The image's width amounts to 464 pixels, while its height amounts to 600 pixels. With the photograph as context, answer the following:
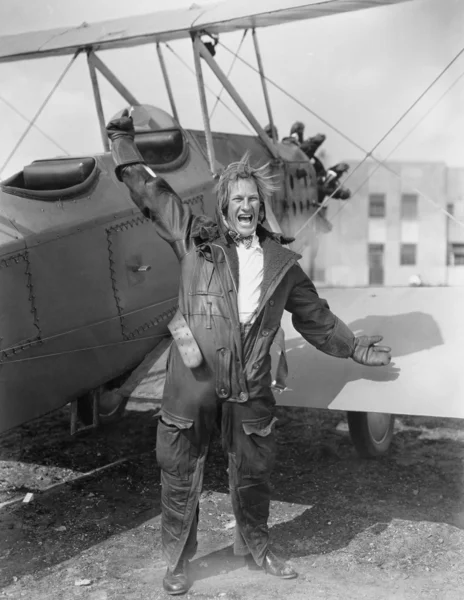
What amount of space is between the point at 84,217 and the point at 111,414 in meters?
2.98

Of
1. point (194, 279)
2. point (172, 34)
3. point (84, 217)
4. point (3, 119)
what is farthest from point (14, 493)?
point (3, 119)

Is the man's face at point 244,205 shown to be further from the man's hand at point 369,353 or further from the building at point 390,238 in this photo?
the building at point 390,238

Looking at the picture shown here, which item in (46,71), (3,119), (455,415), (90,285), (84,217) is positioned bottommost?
(455,415)

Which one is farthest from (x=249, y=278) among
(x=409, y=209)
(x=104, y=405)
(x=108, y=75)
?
(x=409, y=209)

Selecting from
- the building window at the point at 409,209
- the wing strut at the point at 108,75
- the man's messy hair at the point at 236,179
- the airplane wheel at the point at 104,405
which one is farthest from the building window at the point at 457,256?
the man's messy hair at the point at 236,179

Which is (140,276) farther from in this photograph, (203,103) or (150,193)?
(203,103)

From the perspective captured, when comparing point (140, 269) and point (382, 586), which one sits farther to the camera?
point (140, 269)

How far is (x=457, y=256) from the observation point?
17.7m

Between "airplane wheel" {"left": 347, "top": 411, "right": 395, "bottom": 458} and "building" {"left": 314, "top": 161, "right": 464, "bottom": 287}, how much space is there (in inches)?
454

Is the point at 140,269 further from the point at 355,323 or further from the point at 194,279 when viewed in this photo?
the point at 355,323

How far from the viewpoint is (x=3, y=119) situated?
8438 millimetres

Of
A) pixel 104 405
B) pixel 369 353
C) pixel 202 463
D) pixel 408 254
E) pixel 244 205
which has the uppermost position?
pixel 244 205

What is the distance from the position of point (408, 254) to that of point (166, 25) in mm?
14545

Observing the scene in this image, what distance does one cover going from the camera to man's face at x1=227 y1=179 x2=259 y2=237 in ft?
12.0
